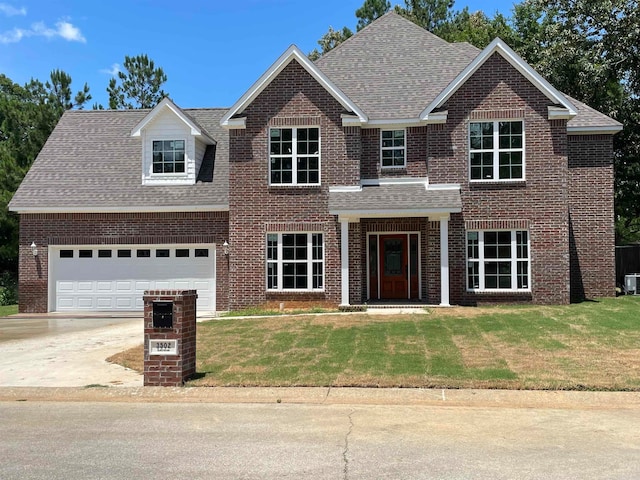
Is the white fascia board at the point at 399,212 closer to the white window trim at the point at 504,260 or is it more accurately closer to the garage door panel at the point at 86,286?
the white window trim at the point at 504,260

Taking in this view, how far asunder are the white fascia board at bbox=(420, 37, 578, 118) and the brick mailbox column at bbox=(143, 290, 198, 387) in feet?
40.3

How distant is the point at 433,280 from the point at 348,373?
10.0 meters

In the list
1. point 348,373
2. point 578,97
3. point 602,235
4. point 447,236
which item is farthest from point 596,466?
point 578,97

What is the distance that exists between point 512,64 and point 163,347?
14.8m

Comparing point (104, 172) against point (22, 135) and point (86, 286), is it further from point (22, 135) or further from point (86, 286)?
point (22, 135)

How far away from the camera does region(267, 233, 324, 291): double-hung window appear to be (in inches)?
775

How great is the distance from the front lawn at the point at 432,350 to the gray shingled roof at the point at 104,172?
22.4 ft

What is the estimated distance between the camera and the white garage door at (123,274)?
69.9 feet

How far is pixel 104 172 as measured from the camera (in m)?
22.8

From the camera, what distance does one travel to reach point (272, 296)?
19.7 metres

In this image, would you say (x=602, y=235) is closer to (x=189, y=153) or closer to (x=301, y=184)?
(x=301, y=184)

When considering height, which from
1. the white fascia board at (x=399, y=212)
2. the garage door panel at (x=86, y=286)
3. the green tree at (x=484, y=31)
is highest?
the green tree at (x=484, y=31)

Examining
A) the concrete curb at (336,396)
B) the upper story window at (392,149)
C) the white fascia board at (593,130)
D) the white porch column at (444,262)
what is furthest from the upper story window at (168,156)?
the concrete curb at (336,396)

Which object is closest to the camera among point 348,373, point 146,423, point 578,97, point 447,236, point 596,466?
point 596,466
